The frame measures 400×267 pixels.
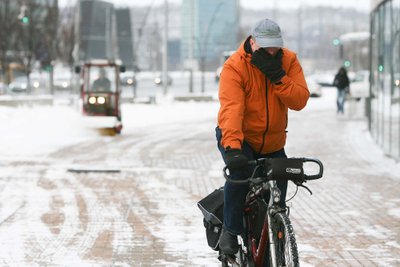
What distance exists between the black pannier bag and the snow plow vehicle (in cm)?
1739

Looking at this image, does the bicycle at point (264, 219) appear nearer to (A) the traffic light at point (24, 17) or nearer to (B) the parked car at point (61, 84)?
(A) the traffic light at point (24, 17)

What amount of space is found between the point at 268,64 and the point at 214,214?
48.8 inches

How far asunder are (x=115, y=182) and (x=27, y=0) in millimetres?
37627

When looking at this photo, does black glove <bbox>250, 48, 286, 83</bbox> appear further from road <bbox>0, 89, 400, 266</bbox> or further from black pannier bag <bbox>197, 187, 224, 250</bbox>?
road <bbox>0, 89, 400, 266</bbox>

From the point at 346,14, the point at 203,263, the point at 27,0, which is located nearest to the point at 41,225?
the point at 203,263

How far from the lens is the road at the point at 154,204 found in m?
7.56

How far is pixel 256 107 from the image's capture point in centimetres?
532

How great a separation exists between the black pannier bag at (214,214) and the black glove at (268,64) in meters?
1.09

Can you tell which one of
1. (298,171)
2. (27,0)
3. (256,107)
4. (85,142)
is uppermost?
(27,0)

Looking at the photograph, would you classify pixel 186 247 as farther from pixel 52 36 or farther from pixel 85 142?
pixel 52 36

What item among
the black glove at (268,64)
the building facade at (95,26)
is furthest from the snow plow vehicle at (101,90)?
the building facade at (95,26)

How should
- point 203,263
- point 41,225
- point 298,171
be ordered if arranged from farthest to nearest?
point 41,225 < point 203,263 < point 298,171

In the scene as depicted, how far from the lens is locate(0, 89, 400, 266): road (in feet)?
24.8

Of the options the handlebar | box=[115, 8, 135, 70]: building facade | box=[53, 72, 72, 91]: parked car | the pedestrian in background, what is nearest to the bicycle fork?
the handlebar
